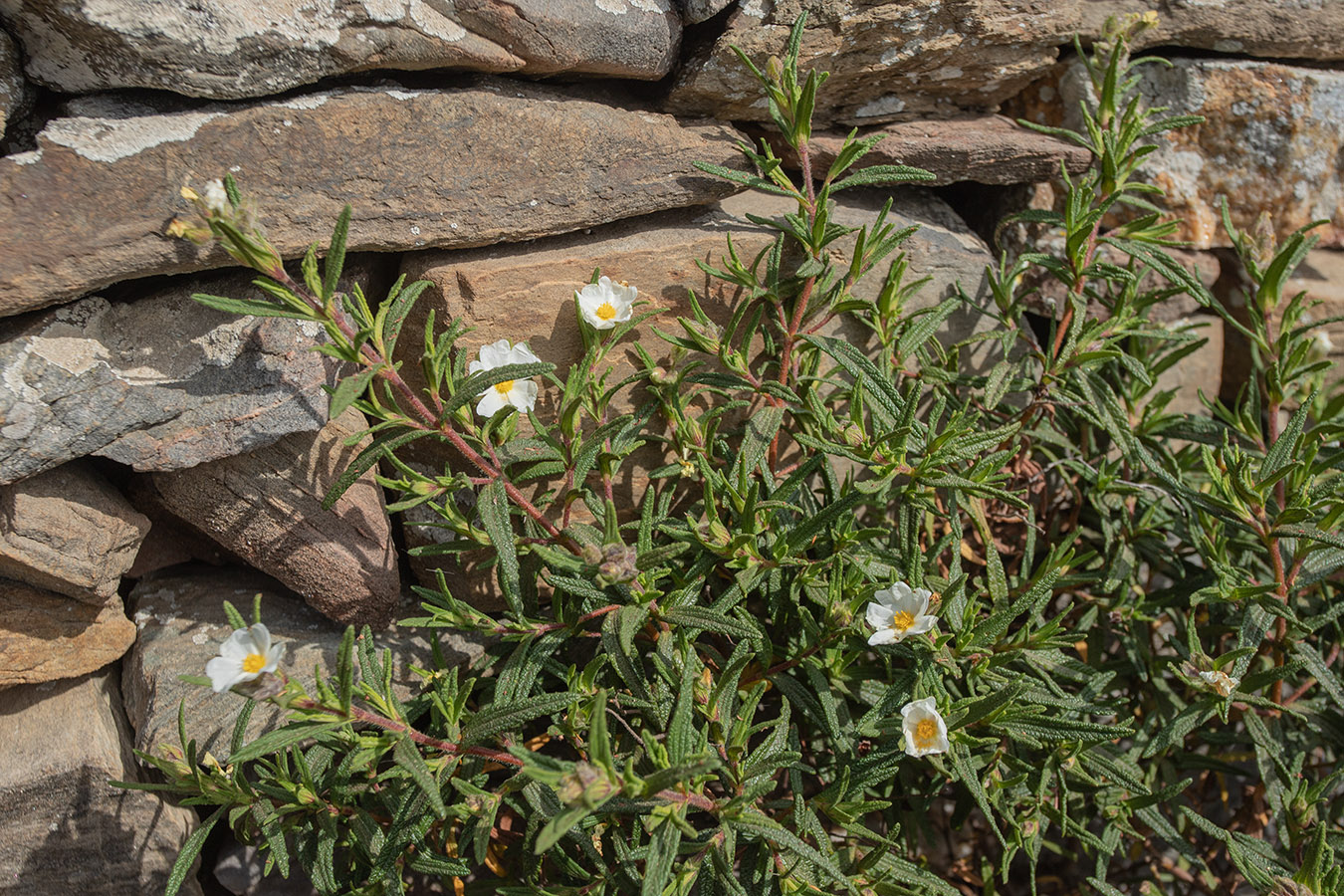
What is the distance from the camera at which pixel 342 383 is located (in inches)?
73.2

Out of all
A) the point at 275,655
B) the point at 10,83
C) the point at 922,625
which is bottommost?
the point at 922,625

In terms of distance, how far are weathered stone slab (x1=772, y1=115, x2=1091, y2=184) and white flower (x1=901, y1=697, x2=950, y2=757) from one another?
1.59m

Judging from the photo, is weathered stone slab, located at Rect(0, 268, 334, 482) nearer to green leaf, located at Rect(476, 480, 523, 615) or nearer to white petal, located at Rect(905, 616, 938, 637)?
green leaf, located at Rect(476, 480, 523, 615)

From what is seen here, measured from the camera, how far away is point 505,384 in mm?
2291

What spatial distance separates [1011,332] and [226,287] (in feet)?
7.17

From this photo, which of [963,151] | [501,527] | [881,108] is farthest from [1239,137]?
[501,527]

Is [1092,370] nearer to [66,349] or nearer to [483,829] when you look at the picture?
[483,829]

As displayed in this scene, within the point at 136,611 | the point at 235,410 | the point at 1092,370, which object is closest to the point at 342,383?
the point at 235,410

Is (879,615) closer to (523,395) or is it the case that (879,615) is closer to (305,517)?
(523,395)

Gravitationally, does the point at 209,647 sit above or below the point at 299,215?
below

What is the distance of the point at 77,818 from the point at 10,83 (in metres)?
1.89

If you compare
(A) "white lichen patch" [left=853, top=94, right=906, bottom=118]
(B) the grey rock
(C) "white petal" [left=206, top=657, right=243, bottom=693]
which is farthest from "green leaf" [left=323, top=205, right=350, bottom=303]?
(A) "white lichen patch" [left=853, top=94, right=906, bottom=118]

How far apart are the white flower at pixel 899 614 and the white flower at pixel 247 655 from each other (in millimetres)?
1293

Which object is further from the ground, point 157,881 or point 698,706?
point 698,706
